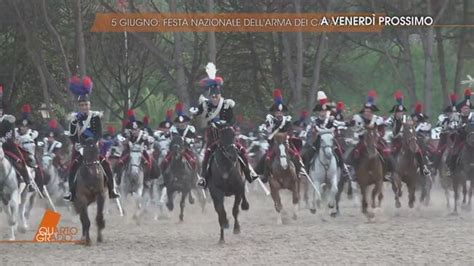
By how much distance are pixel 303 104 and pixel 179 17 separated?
6.93m

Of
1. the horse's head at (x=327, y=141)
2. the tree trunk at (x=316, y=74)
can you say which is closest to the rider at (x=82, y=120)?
the horse's head at (x=327, y=141)

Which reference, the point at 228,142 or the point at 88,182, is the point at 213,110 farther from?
the point at 88,182

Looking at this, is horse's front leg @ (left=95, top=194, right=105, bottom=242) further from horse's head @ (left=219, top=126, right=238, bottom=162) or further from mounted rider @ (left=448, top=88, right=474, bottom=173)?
mounted rider @ (left=448, top=88, right=474, bottom=173)

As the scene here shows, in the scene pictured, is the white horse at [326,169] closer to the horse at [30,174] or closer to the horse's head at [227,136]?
the horse's head at [227,136]

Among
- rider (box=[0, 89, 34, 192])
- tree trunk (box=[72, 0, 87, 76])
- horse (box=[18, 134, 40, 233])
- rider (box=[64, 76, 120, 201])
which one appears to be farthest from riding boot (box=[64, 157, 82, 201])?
tree trunk (box=[72, 0, 87, 76])

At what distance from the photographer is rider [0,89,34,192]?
22250mm

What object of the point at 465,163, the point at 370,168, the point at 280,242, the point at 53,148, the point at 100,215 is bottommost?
the point at 280,242

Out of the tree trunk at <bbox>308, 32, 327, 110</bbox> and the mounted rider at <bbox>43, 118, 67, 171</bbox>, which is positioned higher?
the tree trunk at <bbox>308, 32, 327, 110</bbox>

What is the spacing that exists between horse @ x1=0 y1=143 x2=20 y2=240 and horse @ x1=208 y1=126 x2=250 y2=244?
3938 millimetres

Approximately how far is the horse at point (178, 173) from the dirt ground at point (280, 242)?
0.72 m

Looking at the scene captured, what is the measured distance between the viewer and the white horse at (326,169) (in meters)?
25.5

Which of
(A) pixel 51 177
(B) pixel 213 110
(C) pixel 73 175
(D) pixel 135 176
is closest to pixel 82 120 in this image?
(C) pixel 73 175

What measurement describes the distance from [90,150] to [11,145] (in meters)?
2.96

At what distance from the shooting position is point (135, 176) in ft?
86.5
